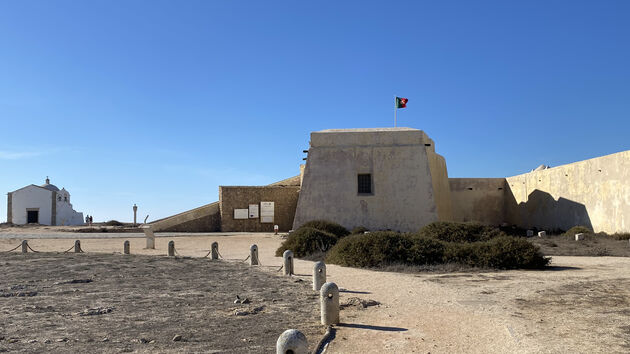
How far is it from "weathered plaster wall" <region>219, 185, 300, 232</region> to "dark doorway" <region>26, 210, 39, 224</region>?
24.3 m

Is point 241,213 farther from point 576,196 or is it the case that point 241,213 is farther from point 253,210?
point 576,196

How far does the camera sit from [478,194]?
2898 cm

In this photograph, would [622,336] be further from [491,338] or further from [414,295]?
[414,295]

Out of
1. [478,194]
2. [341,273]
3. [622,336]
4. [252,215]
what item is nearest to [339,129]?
[252,215]

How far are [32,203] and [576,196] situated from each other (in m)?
42.0

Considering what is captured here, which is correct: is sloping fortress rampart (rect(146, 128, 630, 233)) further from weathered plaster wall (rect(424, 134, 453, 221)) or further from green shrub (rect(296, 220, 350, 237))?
green shrub (rect(296, 220, 350, 237))

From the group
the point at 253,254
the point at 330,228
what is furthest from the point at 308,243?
the point at 330,228

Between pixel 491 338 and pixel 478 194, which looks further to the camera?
pixel 478 194

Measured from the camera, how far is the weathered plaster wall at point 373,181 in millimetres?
22781

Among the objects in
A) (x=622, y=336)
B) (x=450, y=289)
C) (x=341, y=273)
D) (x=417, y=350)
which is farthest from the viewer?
(x=341, y=273)

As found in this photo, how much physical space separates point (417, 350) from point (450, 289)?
148 inches

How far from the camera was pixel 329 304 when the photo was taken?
5.73m

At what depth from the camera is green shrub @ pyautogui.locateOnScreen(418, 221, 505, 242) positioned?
576 inches

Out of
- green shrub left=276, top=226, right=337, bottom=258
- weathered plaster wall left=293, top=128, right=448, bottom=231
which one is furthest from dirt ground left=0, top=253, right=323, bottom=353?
weathered plaster wall left=293, top=128, right=448, bottom=231
